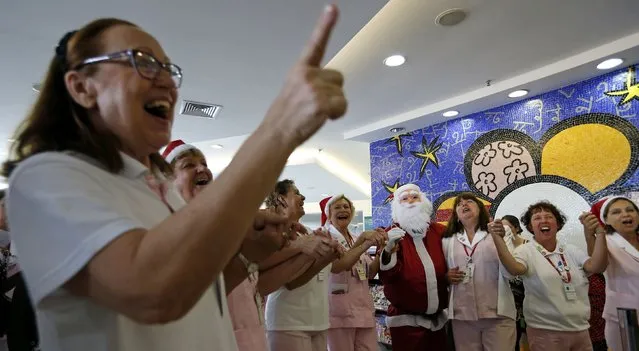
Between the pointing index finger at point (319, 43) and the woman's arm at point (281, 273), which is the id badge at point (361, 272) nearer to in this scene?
the woman's arm at point (281, 273)

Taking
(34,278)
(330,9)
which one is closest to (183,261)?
(34,278)

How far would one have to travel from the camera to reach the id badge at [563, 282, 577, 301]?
8.99ft

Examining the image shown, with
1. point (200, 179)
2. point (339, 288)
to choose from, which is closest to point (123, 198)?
point (200, 179)

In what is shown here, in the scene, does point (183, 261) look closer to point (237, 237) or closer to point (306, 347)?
point (237, 237)

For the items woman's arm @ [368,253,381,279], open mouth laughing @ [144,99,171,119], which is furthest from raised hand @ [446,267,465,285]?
open mouth laughing @ [144,99,171,119]

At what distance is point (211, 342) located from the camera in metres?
0.71

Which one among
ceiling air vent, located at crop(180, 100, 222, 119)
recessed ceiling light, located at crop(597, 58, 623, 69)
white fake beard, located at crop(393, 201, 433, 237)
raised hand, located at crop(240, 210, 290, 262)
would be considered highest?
recessed ceiling light, located at crop(597, 58, 623, 69)

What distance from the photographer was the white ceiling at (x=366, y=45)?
2.63 metres

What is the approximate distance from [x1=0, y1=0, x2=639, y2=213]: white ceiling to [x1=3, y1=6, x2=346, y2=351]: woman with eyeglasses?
2.05 metres

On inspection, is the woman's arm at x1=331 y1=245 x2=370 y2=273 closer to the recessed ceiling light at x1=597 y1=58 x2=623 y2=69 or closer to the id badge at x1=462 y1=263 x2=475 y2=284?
the id badge at x1=462 y1=263 x2=475 y2=284

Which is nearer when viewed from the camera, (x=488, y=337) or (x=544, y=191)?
(x=488, y=337)

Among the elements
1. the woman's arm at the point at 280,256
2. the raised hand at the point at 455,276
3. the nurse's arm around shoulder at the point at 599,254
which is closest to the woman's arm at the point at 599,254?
the nurse's arm around shoulder at the point at 599,254

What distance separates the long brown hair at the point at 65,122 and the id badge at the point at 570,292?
303cm

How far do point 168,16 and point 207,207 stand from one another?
2565 millimetres
